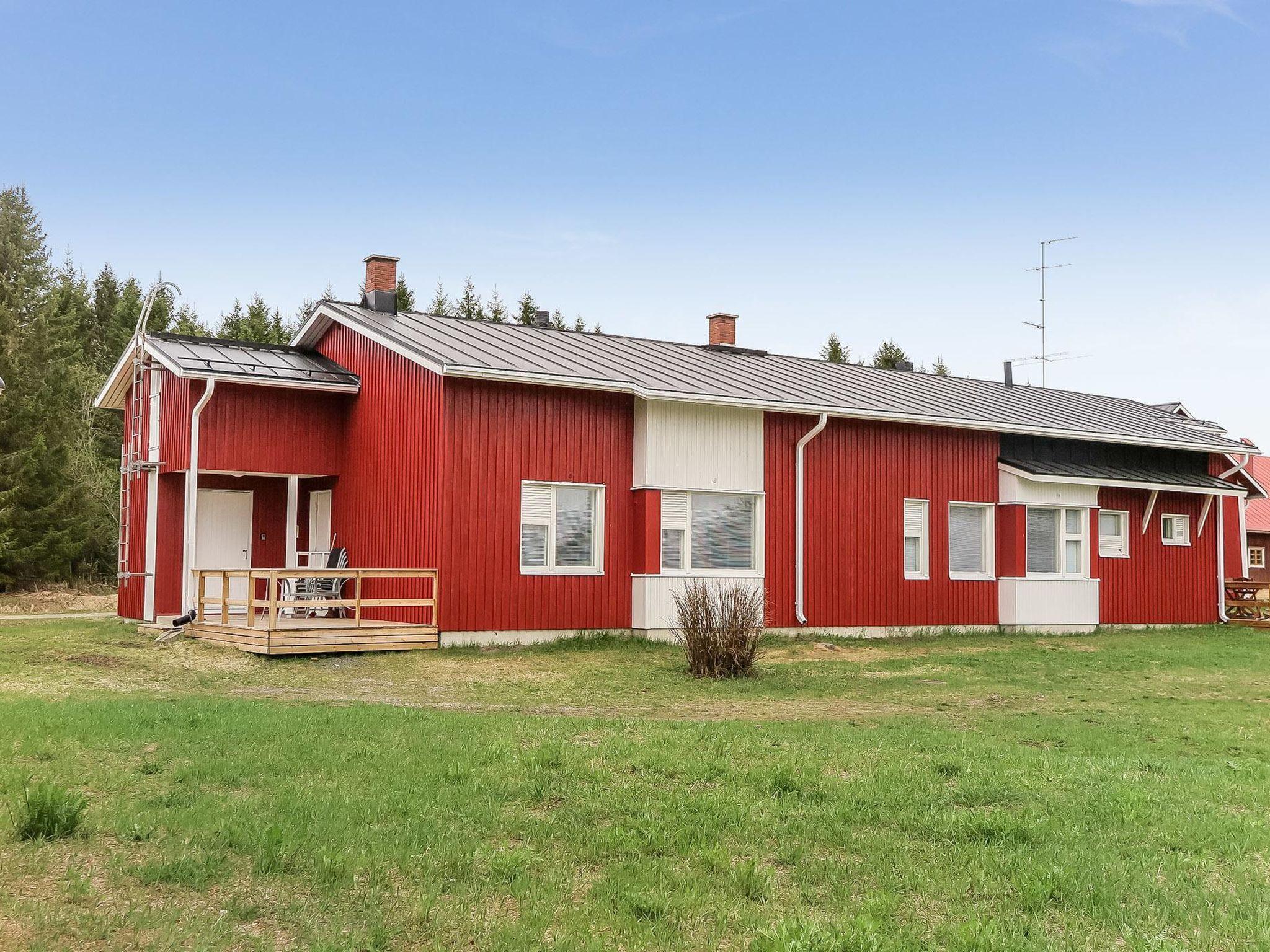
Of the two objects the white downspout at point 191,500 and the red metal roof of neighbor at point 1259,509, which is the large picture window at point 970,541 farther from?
the red metal roof of neighbor at point 1259,509

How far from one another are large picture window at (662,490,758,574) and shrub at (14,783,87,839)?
13159 mm

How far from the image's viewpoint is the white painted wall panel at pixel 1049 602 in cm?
2238

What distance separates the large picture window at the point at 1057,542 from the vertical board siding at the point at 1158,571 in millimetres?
350

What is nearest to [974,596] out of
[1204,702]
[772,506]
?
[772,506]

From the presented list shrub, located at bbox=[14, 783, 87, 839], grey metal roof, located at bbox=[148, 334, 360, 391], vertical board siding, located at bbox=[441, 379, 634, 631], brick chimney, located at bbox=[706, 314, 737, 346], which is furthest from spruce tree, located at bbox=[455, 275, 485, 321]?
shrub, located at bbox=[14, 783, 87, 839]

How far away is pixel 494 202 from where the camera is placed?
22.4 meters

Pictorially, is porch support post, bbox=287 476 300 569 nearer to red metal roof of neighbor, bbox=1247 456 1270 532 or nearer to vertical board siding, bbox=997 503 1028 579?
vertical board siding, bbox=997 503 1028 579

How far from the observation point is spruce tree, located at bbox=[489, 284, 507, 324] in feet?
152

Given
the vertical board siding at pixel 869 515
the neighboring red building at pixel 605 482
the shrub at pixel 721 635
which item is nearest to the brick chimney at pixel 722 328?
the neighboring red building at pixel 605 482

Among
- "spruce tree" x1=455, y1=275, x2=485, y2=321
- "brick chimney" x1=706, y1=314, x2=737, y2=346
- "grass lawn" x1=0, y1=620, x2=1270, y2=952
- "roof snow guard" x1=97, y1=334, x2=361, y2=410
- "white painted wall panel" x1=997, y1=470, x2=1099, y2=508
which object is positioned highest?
"spruce tree" x1=455, y1=275, x2=485, y2=321

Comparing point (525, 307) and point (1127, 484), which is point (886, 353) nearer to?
point (525, 307)

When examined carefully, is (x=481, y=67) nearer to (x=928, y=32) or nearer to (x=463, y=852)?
(x=928, y=32)

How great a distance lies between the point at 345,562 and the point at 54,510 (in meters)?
16.3

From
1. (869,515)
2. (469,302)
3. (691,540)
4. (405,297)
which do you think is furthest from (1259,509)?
(405,297)
